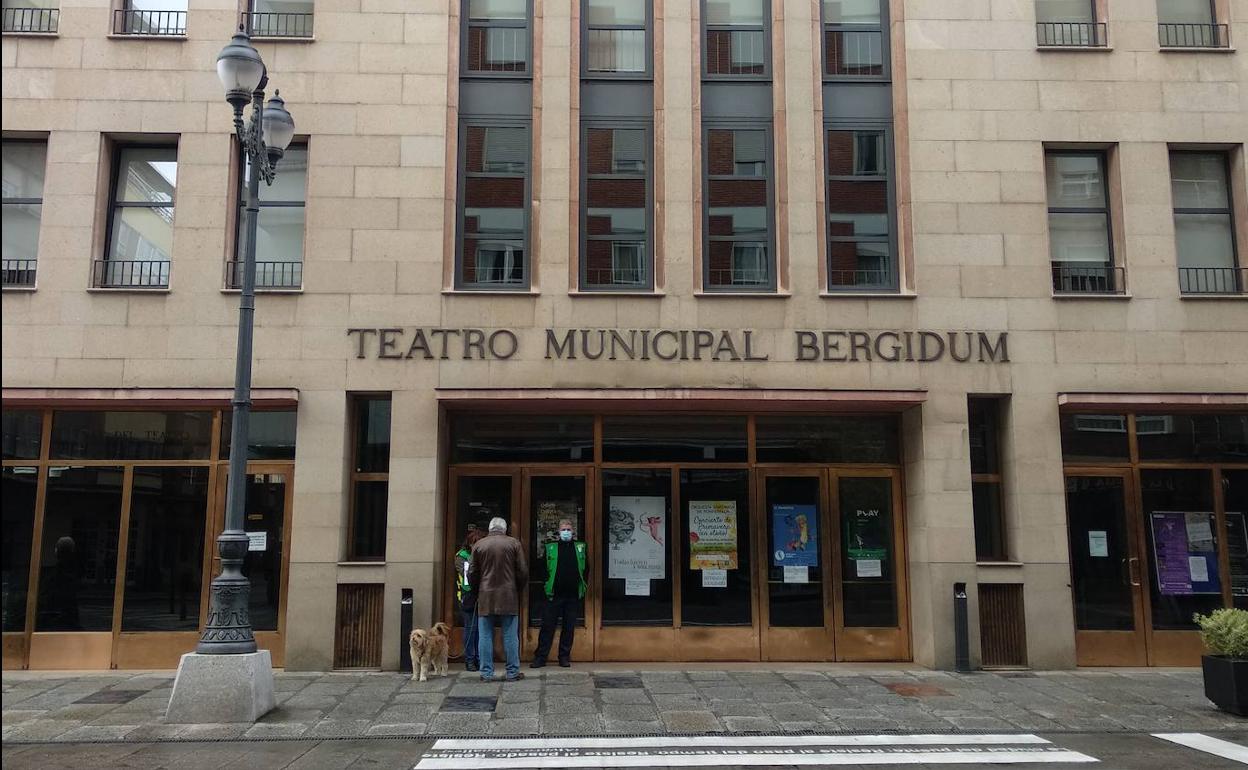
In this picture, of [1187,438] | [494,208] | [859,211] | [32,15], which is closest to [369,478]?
[494,208]

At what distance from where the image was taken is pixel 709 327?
13398 millimetres

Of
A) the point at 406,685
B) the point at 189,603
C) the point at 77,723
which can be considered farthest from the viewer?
the point at 189,603

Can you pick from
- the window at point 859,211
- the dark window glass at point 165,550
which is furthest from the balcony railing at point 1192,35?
the dark window glass at point 165,550

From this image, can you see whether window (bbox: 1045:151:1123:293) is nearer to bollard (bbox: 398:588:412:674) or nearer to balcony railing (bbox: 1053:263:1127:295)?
balcony railing (bbox: 1053:263:1127:295)

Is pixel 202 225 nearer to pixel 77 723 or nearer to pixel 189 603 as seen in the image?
pixel 189 603

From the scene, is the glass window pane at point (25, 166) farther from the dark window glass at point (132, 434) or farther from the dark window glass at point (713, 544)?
the dark window glass at point (713, 544)

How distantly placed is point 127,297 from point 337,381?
3.17 metres

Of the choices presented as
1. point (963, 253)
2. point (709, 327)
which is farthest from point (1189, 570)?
point (709, 327)

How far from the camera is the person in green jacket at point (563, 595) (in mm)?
12578

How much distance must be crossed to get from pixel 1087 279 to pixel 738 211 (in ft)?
17.0

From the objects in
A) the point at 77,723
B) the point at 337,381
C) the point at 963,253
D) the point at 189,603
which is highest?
the point at 963,253

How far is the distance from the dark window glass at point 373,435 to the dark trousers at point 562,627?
9.97 ft

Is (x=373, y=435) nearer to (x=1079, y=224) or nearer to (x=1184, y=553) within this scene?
(x=1079, y=224)

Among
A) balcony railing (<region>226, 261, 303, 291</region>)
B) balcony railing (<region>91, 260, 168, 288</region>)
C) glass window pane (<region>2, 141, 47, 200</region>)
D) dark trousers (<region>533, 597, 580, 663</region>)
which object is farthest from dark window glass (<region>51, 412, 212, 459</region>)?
dark trousers (<region>533, 597, 580, 663</region>)
